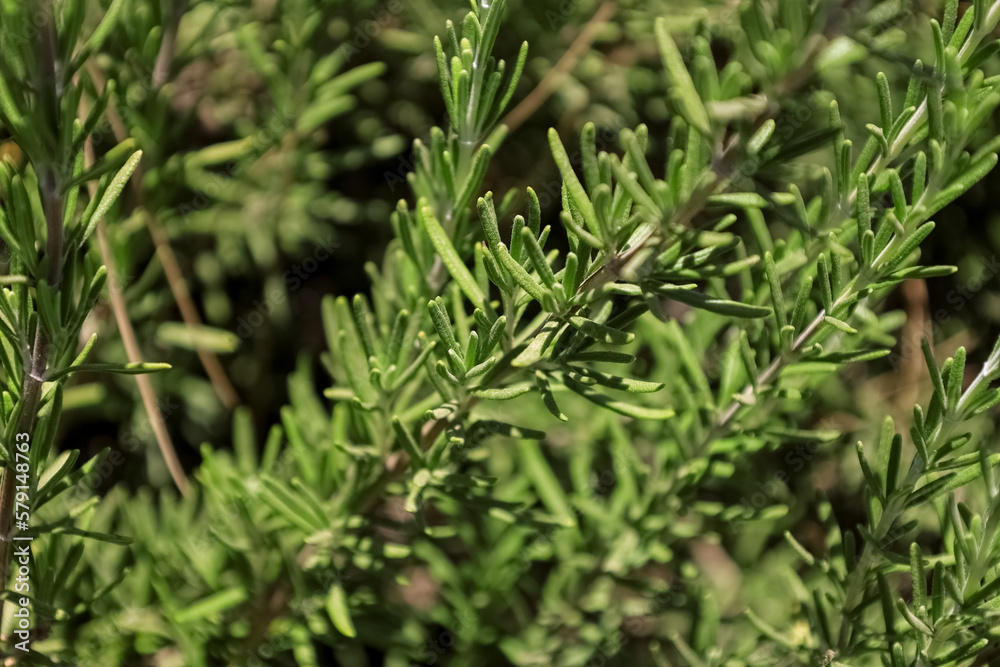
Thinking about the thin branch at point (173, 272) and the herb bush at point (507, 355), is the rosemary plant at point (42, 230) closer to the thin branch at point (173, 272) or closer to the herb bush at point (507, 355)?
the herb bush at point (507, 355)

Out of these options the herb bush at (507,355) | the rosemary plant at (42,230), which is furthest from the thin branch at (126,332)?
the rosemary plant at (42,230)

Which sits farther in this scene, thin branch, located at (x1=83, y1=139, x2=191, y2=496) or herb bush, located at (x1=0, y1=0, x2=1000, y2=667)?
thin branch, located at (x1=83, y1=139, x2=191, y2=496)

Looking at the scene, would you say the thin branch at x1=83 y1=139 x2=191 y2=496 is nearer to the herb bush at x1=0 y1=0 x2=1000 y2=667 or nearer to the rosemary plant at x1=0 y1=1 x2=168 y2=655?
the herb bush at x1=0 y1=0 x2=1000 y2=667

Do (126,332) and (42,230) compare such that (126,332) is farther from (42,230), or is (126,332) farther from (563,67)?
(563,67)

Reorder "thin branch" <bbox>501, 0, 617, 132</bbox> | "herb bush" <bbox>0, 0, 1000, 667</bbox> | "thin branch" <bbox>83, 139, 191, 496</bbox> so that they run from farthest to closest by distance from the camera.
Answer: "thin branch" <bbox>501, 0, 617, 132</bbox>
"thin branch" <bbox>83, 139, 191, 496</bbox>
"herb bush" <bbox>0, 0, 1000, 667</bbox>

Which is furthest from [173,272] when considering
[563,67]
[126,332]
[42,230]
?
[563,67]

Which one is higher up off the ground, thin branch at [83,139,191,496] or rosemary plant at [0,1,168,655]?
rosemary plant at [0,1,168,655]

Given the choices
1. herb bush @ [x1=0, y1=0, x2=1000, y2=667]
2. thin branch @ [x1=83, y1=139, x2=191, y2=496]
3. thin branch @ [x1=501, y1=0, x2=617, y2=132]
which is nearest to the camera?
herb bush @ [x1=0, y1=0, x2=1000, y2=667]

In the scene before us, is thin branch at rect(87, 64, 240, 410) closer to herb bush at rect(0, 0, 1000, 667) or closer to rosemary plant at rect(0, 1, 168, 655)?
herb bush at rect(0, 0, 1000, 667)

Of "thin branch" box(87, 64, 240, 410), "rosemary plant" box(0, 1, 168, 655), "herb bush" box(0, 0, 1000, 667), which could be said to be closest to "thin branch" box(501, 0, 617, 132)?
"herb bush" box(0, 0, 1000, 667)

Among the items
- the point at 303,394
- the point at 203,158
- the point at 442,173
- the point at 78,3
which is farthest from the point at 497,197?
the point at 78,3
